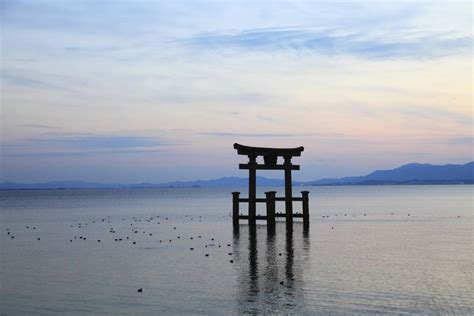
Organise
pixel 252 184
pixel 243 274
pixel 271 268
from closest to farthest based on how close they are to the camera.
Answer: pixel 243 274 → pixel 271 268 → pixel 252 184

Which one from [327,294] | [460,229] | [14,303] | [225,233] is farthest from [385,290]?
[460,229]

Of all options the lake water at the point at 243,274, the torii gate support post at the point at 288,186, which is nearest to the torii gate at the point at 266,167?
the torii gate support post at the point at 288,186

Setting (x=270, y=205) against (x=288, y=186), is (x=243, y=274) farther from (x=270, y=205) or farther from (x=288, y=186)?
(x=288, y=186)

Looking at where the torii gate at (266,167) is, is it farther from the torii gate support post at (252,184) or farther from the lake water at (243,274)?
the lake water at (243,274)

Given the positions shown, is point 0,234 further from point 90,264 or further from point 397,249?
point 397,249

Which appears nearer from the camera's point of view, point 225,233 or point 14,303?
point 14,303

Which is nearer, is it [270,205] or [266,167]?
[266,167]

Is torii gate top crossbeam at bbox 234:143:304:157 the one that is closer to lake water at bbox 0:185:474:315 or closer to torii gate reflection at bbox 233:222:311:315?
torii gate reflection at bbox 233:222:311:315

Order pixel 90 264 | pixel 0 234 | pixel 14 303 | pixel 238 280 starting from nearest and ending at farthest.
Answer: pixel 14 303
pixel 238 280
pixel 90 264
pixel 0 234

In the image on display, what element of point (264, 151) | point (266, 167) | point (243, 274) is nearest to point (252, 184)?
point (266, 167)

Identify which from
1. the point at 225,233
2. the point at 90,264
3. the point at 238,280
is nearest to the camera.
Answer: the point at 238,280

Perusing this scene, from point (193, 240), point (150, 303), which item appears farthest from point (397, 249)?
point (150, 303)

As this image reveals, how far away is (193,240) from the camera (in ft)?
130

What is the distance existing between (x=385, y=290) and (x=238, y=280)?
5168mm
